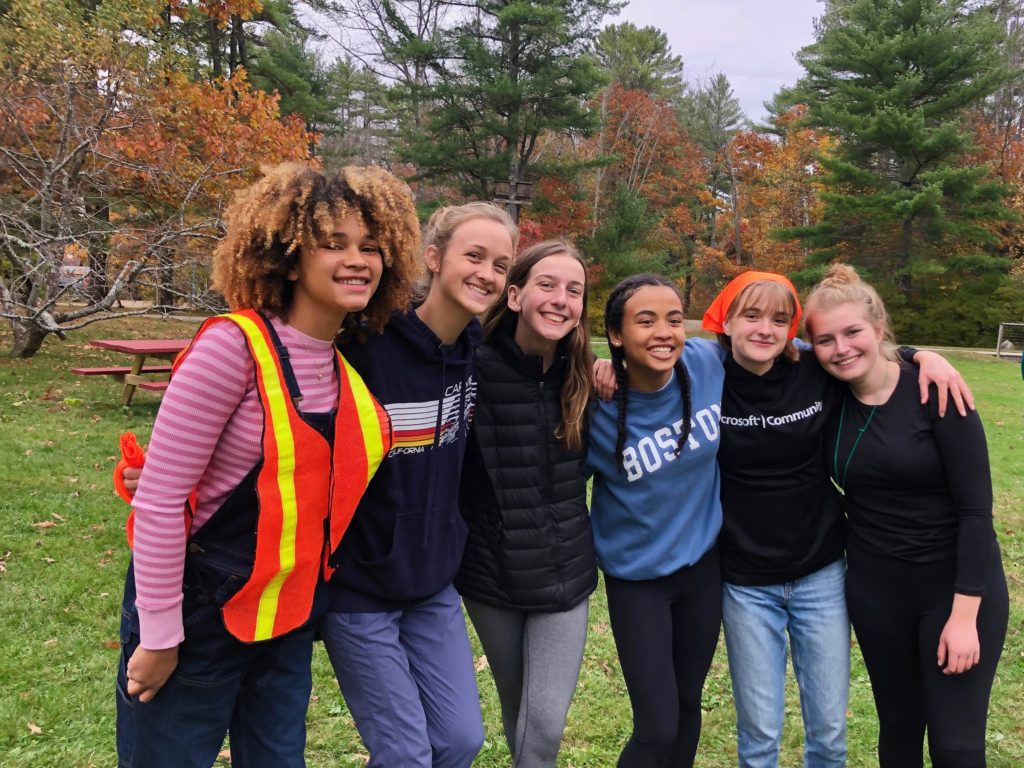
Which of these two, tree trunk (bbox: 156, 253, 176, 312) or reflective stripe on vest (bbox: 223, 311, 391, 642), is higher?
tree trunk (bbox: 156, 253, 176, 312)

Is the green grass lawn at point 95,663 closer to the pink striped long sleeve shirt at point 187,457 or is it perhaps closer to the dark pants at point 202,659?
the dark pants at point 202,659

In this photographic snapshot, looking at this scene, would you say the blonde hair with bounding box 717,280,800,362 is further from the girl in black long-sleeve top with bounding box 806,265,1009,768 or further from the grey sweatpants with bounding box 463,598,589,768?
the grey sweatpants with bounding box 463,598,589,768

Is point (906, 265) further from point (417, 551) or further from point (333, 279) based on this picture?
point (333, 279)

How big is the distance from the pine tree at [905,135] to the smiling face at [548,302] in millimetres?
22877

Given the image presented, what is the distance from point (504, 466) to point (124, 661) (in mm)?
1149

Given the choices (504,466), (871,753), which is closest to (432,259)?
(504,466)

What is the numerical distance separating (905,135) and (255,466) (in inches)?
1008

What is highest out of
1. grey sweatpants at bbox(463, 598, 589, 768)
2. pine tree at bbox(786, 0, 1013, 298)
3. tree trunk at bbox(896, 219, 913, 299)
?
pine tree at bbox(786, 0, 1013, 298)

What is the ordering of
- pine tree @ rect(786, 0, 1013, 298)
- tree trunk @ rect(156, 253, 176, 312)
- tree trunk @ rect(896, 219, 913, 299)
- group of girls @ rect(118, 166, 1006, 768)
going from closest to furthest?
1. group of girls @ rect(118, 166, 1006, 768)
2. tree trunk @ rect(156, 253, 176, 312)
3. pine tree @ rect(786, 0, 1013, 298)
4. tree trunk @ rect(896, 219, 913, 299)

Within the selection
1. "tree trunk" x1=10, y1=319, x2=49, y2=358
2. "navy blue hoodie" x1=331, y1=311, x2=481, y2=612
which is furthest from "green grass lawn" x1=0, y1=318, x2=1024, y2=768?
"tree trunk" x1=10, y1=319, x2=49, y2=358

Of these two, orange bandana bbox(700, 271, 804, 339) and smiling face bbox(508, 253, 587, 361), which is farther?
orange bandana bbox(700, 271, 804, 339)

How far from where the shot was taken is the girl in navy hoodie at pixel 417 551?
6.50 ft

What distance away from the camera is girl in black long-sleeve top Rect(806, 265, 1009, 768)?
223 cm

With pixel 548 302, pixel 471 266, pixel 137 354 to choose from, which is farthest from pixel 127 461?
pixel 137 354
